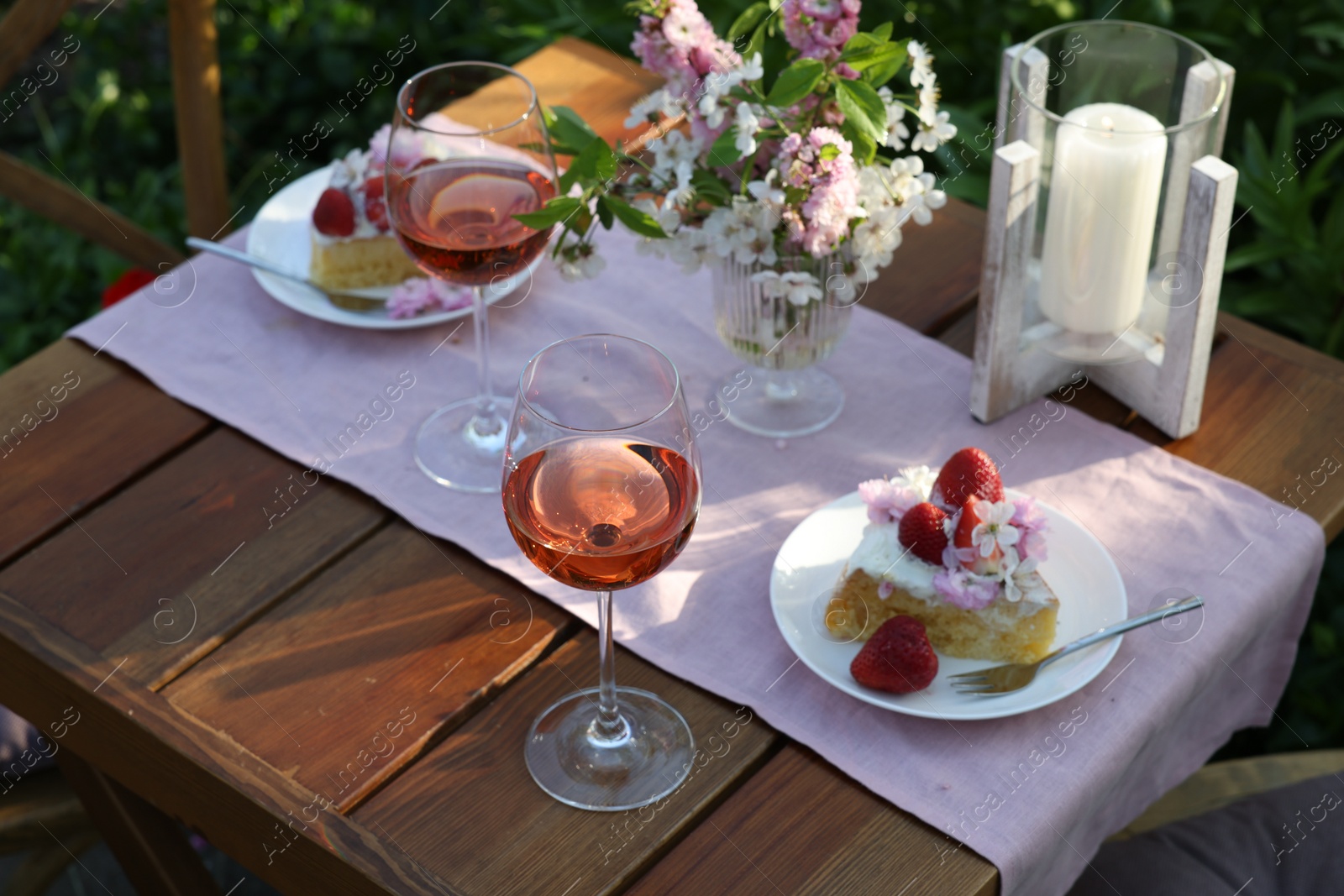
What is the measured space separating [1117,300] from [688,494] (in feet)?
1.83

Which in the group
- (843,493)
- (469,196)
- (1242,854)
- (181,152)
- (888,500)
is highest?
(469,196)

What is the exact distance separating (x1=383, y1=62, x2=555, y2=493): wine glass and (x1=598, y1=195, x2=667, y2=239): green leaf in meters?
0.08

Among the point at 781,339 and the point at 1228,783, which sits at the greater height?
the point at 781,339

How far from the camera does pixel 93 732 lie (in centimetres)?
112

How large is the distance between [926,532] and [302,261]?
2.51ft

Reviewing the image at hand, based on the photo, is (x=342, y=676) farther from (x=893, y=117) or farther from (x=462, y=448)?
(x=893, y=117)

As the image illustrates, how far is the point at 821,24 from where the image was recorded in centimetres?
113

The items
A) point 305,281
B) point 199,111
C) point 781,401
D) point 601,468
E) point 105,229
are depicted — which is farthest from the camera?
point 199,111

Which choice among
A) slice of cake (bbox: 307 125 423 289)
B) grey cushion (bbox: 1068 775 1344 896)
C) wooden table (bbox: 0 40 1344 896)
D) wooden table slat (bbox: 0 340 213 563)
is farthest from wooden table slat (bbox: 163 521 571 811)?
grey cushion (bbox: 1068 775 1344 896)

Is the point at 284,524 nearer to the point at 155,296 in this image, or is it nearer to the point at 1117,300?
the point at 155,296

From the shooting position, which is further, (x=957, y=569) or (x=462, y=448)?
(x=462, y=448)

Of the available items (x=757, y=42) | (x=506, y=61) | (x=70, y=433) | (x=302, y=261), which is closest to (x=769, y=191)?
(x=757, y=42)

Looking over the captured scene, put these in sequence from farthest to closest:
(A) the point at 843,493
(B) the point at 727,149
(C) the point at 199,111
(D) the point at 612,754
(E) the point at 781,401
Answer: (C) the point at 199,111, (E) the point at 781,401, (A) the point at 843,493, (B) the point at 727,149, (D) the point at 612,754

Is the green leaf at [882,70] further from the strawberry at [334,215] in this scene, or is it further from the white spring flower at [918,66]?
the strawberry at [334,215]
